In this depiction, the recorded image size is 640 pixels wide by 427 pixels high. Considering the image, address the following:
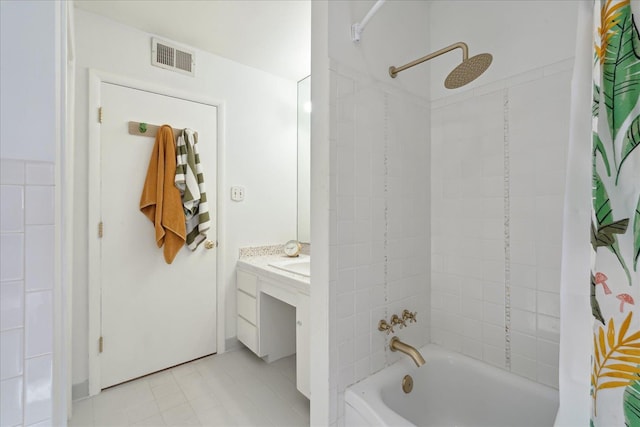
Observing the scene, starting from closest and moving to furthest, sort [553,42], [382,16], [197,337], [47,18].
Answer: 1. [47,18]
2. [553,42]
3. [382,16]
4. [197,337]

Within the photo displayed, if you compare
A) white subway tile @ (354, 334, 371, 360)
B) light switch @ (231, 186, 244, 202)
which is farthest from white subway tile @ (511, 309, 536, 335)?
light switch @ (231, 186, 244, 202)

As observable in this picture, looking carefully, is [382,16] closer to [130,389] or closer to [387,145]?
[387,145]

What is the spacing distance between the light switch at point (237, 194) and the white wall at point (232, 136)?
5 cm

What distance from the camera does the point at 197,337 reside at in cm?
218

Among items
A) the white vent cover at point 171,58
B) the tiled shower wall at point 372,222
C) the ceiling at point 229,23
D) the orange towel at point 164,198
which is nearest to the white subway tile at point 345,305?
the tiled shower wall at point 372,222

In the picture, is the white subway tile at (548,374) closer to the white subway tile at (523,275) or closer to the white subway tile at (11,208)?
the white subway tile at (523,275)

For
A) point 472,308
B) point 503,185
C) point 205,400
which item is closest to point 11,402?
point 205,400

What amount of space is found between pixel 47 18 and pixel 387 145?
1168mm

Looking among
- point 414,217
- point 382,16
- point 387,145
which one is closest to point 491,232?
point 414,217

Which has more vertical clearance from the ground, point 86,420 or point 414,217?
point 414,217

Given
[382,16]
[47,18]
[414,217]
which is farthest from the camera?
[414,217]

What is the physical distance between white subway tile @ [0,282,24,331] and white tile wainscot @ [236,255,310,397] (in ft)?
3.88

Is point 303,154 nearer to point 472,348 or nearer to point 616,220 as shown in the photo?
point 472,348

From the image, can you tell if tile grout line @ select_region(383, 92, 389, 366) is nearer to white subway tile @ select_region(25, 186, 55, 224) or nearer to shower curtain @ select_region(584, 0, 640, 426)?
shower curtain @ select_region(584, 0, 640, 426)
